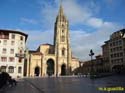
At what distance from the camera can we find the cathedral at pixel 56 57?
428ft

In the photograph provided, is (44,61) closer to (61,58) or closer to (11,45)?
(61,58)

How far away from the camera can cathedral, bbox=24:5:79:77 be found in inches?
5133

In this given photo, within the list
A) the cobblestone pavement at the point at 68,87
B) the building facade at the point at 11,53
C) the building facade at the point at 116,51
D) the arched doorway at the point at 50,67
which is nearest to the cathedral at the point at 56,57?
the arched doorway at the point at 50,67

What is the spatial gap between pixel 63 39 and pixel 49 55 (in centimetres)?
1315

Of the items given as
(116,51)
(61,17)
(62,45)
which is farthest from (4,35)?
(61,17)

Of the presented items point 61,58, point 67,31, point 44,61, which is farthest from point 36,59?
point 67,31

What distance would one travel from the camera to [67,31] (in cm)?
14112

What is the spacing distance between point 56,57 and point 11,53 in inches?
1772

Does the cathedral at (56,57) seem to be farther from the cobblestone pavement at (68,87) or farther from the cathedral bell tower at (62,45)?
the cobblestone pavement at (68,87)

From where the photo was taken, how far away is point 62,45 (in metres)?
138

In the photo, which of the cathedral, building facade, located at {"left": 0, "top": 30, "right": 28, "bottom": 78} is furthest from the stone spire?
building facade, located at {"left": 0, "top": 30, "right": 28, "bottom": 78}

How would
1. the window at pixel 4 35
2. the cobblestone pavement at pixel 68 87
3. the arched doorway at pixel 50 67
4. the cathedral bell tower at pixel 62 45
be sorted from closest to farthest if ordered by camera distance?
the cobblestone pavement at pixel 68 87
the window at pixel 4 35
the arched doorway at pixel 50 67
the cathedral bell tower at pixel 62 45

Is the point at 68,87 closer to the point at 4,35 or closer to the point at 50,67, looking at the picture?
the point at 4,35

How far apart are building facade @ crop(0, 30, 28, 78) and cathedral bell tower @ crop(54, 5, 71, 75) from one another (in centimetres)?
3967
